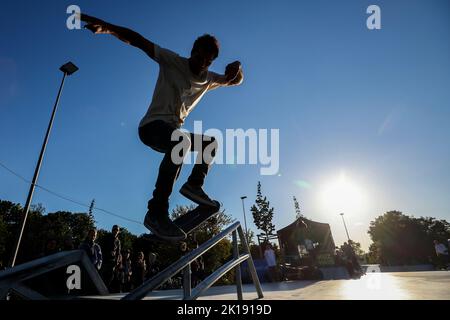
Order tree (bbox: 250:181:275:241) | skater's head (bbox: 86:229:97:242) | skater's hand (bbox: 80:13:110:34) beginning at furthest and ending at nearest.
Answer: tree (bbox: 250:181:275:241)
skater's head (bbox: 86:229:97:242)
skater's hand (bbox: 80:13:110:34)

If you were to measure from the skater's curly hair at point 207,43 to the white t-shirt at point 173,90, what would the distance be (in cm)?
21

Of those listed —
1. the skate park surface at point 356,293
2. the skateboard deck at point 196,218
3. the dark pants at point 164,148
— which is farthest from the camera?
the skate park surface at point 356,293

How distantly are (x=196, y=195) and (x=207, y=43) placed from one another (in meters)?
1.73

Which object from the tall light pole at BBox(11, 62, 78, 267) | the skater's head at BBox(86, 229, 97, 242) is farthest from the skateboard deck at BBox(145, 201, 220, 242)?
the tall light pole at BBox(11, 62, 78, 267)

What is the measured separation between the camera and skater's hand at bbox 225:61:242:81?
10.8 feet

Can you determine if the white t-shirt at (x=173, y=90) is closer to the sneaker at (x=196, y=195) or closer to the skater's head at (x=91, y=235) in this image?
the sneaker at (x=196, y=195)

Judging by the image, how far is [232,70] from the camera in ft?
10.8

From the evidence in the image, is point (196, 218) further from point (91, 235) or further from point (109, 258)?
point (109, 258)

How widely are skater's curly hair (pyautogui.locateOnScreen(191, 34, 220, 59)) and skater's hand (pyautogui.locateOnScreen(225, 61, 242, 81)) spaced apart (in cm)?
37

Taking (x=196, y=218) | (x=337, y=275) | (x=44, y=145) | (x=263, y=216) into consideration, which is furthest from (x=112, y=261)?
(x=263, y=216)

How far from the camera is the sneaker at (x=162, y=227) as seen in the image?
96.7 inches

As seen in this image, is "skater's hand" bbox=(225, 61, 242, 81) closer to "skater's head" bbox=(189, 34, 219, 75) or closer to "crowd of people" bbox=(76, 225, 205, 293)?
"skater's head" bbox=(189, 34, 219, 75)

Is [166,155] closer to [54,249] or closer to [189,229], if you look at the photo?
[189,229]

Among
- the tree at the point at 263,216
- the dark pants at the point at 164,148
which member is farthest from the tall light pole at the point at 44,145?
the tree at the point at 263,216
